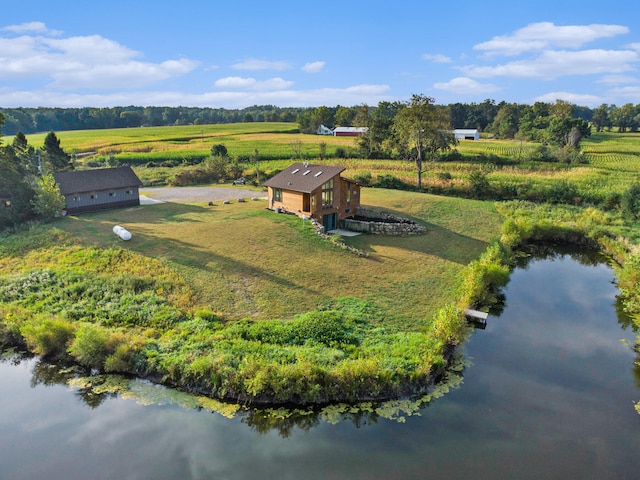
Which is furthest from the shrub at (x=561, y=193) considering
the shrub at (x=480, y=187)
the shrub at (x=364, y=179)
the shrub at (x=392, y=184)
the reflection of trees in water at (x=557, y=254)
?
the shrub at (x=364, y=179)

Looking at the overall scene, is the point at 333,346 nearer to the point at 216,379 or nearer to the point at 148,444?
the point at 216,379

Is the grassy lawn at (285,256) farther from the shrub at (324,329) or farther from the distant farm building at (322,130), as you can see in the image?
the distant farm building at (322,130)

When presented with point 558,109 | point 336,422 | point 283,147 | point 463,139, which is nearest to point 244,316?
point 336,422

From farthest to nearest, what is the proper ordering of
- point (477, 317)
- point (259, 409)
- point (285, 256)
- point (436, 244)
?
point (436, 244), point (285, 256), point (477, 317), point (259, 409)

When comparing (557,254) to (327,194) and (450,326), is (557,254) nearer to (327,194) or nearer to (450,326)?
(327,194)

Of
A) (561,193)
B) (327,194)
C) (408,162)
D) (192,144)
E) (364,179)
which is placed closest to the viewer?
(327,194)

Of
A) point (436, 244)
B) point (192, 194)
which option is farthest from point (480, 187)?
point (192, 194)

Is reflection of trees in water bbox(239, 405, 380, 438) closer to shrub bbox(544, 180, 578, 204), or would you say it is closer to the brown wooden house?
the brown wooden house

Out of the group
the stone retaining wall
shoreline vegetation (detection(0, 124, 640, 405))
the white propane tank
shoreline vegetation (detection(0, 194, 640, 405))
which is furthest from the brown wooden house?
the white propane tank
